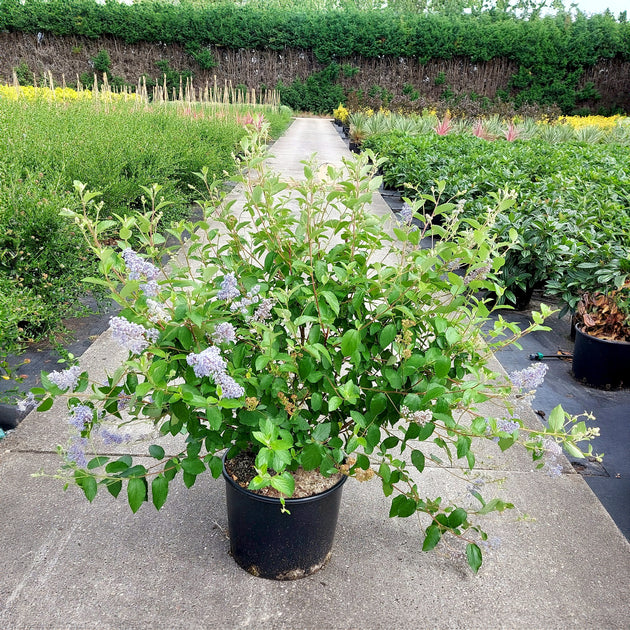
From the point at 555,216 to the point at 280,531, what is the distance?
414 centimetres

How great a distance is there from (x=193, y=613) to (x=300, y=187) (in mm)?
1485

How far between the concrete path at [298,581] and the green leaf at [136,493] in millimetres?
465

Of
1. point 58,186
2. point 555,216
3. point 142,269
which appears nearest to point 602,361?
point 555,216

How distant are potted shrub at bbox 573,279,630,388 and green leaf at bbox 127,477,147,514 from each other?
3218 mm

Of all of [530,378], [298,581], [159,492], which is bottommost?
[298,581]

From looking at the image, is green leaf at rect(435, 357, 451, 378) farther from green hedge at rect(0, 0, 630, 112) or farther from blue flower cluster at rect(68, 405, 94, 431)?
green hedge at rect(0, 0, 630, 112)

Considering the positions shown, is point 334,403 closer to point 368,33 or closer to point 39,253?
point 39,253

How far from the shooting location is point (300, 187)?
175 cm

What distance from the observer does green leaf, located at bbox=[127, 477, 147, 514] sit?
164cm

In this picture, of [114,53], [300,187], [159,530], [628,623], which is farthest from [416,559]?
[114,53]

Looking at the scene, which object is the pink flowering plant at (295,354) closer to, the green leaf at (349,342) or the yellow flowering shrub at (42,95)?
the green leaf at (349,342)

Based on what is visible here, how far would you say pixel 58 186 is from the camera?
13.6 feet

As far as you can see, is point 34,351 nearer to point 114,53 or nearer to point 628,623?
point 628,623

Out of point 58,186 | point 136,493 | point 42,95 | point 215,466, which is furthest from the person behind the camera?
point 42,95
